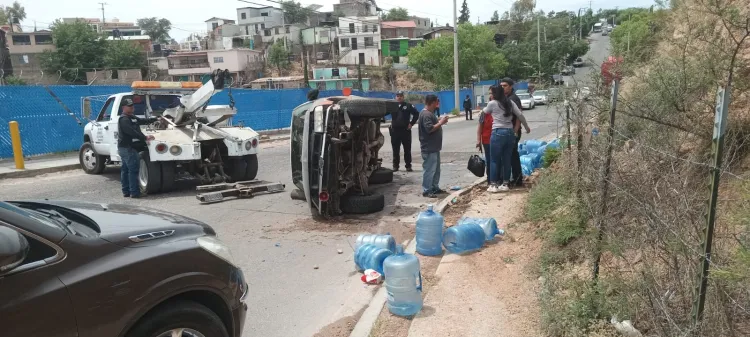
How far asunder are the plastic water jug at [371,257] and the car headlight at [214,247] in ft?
7.20

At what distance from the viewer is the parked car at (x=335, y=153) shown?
7.21 m

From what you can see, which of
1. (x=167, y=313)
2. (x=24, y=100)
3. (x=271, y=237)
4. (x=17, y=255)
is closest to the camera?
(x=17, y=255)

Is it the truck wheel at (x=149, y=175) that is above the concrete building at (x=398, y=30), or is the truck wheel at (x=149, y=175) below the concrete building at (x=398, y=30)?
below

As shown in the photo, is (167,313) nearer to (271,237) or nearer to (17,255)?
(17,255)

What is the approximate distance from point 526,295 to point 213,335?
8.55 ft

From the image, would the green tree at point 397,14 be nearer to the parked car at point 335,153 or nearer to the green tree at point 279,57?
the green tree at point 279,57

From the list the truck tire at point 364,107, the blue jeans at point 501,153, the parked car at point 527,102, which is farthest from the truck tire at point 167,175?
the parked car at point 527,102

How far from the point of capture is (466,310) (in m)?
4.33

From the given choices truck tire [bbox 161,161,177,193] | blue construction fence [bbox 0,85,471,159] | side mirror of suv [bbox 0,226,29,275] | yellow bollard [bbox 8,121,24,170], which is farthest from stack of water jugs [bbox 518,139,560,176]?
yellow bollard [bbox 8,121,24,170]

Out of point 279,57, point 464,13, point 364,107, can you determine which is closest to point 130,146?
point 364,107

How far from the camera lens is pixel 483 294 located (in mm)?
4617

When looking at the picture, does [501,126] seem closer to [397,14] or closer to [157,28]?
[397,14]

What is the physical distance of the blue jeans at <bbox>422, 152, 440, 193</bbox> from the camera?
341 inches

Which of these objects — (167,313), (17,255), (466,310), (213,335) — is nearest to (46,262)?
(17,255)
